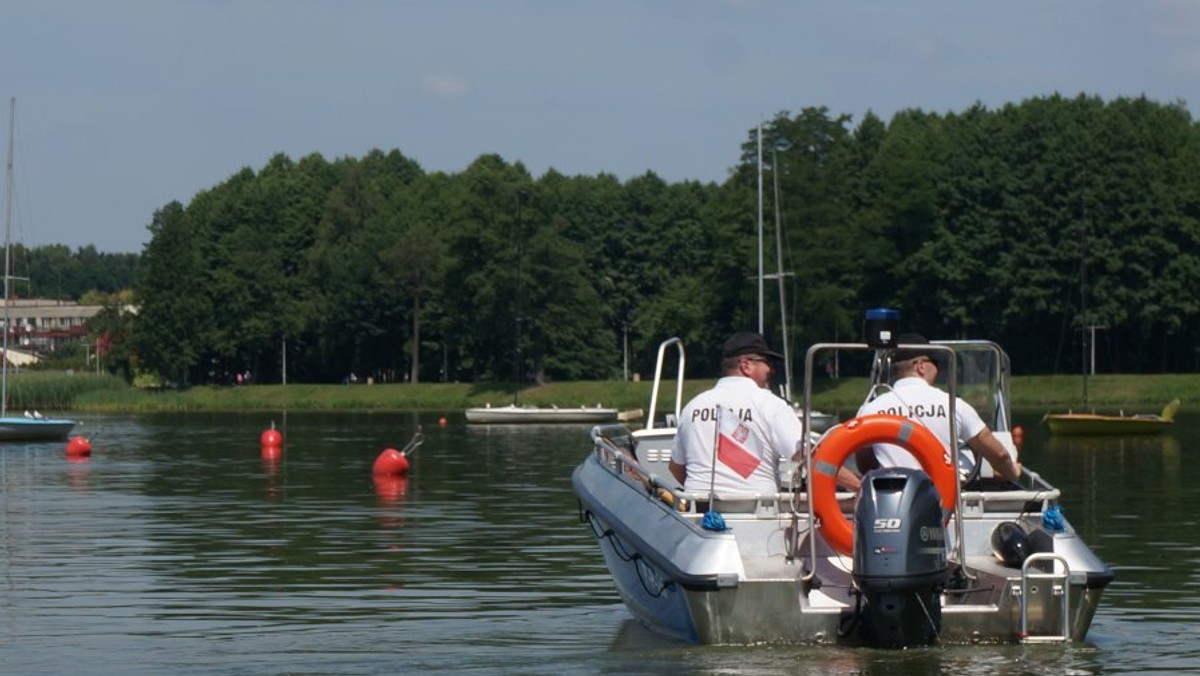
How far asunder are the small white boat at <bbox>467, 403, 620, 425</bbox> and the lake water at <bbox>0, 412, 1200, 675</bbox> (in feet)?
121

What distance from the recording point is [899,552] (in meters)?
12.8

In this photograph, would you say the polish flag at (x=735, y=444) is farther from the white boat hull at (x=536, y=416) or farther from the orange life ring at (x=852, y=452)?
the white boat hull at (x=536, y=416)

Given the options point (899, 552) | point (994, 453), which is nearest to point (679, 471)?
point (994, 453)

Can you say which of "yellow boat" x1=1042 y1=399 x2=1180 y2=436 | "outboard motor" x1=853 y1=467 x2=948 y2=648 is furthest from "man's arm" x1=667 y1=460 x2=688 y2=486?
"yellow boat" x1=1042 y1=399 x2=1180 y2=436

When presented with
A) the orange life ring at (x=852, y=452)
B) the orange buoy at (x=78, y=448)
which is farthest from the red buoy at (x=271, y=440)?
the orange life ring at (x=852, y=452)

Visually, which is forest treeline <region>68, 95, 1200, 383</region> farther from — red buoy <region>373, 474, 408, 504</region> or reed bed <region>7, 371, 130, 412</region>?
red buoy <region>373, 474, 408, 504</region>

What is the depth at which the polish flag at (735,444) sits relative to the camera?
14.4 metres

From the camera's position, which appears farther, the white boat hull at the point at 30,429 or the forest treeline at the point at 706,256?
the forest treeline at the point at 706,256

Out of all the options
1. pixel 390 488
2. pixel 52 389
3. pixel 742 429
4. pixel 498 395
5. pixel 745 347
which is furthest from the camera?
Answer: pixel 498 395

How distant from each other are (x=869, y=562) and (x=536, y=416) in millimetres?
69764

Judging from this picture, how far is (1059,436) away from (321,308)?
71521mm

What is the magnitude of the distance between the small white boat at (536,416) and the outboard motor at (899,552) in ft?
222

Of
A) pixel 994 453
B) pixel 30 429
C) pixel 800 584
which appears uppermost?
pixel 994 453

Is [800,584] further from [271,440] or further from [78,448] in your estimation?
[271,440]
